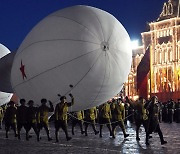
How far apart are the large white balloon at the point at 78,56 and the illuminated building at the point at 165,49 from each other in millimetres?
36224

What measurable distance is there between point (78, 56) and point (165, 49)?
4189cm

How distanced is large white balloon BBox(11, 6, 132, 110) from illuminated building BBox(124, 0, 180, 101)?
36224 millimetres

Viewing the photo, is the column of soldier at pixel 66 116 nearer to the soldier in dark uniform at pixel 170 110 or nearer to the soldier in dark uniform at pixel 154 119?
the soldier in dark uniform at pixel 154 119

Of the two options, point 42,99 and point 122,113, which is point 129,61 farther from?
point 122,113

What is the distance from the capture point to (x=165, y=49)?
51562 millimetres

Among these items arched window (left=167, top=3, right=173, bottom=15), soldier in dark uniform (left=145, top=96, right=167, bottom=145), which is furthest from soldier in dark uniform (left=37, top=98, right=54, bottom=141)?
arched window (left=167, top=3, right=173, bottom=15)

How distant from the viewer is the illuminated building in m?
49.7

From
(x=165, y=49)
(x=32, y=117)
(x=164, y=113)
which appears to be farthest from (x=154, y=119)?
(x=165, y=49)

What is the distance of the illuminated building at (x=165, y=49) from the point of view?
49.7m

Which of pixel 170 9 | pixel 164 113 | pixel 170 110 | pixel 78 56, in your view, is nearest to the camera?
pixel 78 56

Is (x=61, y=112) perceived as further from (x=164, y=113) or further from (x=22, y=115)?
(x=164, y=113)

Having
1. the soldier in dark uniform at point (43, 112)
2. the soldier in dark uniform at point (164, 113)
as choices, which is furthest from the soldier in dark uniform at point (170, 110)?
the soldier in dark uniform at point (43, 112)

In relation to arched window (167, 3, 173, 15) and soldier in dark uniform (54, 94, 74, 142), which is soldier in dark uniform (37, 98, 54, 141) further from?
arched window (167, 3, 173, 15)

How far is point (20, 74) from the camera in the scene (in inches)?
494
